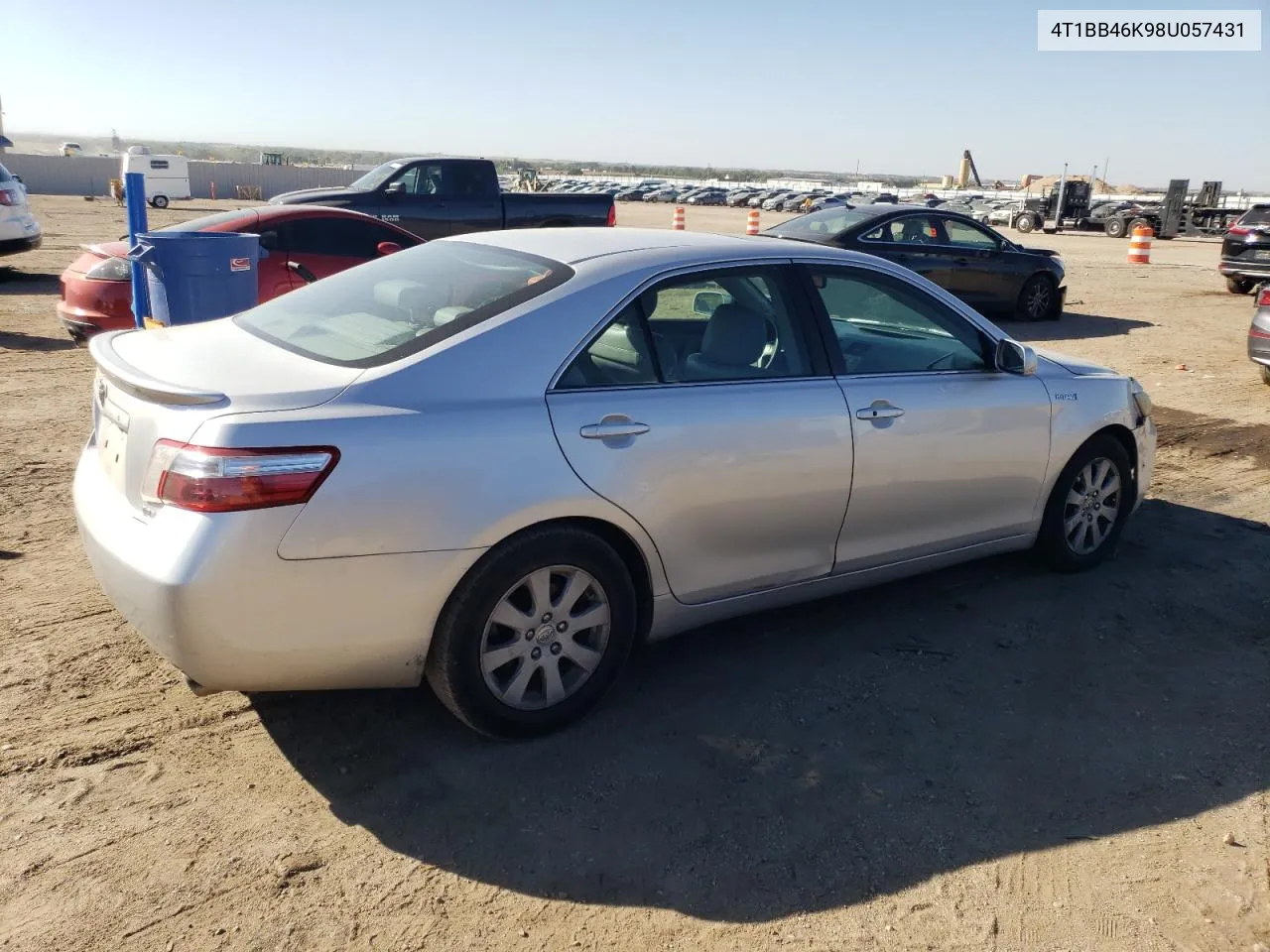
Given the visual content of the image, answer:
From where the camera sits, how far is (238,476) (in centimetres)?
286

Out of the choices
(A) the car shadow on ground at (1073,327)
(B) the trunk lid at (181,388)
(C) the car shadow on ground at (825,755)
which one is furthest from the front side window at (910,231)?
(B) the trunk lid at (181,388)

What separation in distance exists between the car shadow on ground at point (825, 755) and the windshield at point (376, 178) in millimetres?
11093

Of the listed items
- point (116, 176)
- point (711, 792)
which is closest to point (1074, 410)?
point (711, 792)

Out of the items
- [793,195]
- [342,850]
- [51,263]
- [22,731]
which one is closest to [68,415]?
[22,731]

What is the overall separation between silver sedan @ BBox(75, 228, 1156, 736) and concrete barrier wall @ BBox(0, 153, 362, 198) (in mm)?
47232

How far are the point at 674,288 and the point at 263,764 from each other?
2.13m

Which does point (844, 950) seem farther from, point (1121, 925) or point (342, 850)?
point (342, 850)

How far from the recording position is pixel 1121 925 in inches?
109

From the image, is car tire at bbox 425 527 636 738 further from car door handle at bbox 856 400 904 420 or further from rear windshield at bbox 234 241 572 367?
car door handle at bbox 856 400 904 420

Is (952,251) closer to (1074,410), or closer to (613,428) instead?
(1074,410)

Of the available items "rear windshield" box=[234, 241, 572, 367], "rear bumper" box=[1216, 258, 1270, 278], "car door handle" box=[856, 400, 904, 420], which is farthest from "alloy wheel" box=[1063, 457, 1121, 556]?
"rear bumper" box=[1216, 258, 1270, 278]

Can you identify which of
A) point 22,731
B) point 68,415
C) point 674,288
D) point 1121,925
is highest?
point 674,288

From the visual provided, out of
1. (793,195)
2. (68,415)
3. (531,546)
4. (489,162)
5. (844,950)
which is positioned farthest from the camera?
(793,195)

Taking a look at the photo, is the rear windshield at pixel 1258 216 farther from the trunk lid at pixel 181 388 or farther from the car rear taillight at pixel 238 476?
the car rear taillight at pixel 238 476
